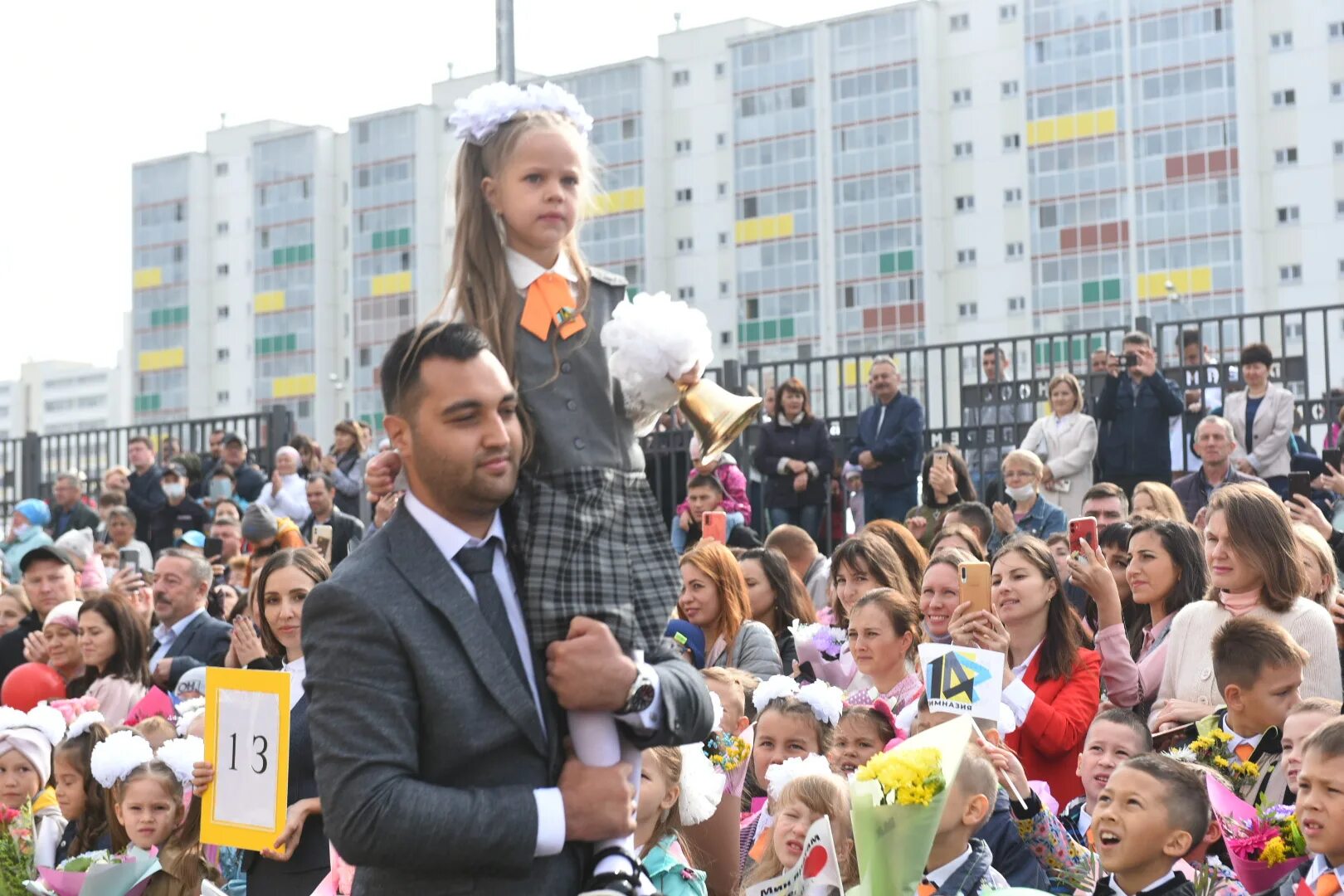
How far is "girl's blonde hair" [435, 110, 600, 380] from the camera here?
309 cm

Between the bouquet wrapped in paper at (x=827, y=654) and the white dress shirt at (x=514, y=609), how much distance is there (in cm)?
478

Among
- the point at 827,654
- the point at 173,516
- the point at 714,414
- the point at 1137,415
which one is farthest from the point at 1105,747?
the point at 173,516

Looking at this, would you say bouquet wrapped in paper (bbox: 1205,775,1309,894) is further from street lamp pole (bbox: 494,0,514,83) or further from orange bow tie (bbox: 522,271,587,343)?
street lamp pole (bbox: 494,0,514,83)

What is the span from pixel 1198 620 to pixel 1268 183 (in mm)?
51476

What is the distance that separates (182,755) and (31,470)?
642 inches

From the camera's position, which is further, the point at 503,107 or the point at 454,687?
the point at 503,107

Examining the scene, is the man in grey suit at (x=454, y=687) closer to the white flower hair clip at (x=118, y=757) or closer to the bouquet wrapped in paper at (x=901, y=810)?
the bouquet wrapped in paper at (x=901, y=810)

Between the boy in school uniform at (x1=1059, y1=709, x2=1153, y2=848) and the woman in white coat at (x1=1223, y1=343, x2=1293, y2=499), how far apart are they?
5.71m

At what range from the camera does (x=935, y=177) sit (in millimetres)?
61500

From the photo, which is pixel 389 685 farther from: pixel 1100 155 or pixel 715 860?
pixel 1100 155

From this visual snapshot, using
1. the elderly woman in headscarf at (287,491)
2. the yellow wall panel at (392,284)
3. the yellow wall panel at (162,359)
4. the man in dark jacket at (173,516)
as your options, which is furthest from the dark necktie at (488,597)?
the yellow wall panel at (162,359)

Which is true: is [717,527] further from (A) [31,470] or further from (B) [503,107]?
(A) [31,470]

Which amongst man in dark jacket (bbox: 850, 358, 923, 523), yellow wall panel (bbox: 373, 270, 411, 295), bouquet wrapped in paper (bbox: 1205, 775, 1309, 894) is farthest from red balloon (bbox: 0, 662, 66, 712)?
yellow wall panel (bbox: 373, 270, 411, 295)

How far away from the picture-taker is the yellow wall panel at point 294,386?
258 feet
